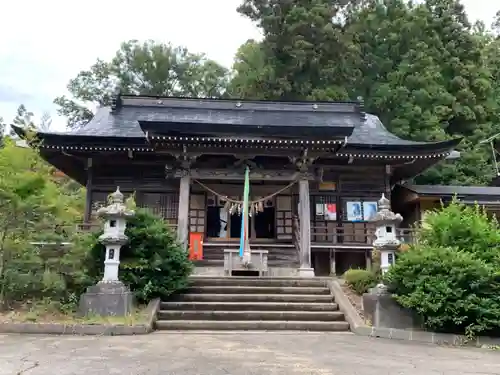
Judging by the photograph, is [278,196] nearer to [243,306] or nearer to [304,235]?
[304,235]

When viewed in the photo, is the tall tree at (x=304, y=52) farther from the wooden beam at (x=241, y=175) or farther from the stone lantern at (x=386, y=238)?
the stone lantern at (x=386, y=238)

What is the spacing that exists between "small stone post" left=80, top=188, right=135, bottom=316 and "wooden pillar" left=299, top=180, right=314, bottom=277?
4798 mm

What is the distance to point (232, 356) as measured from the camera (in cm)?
508

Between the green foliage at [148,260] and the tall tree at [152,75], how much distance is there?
28.8 meters

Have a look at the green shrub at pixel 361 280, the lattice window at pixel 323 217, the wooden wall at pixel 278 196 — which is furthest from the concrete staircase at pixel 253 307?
the wooden wall at pixel 278 196

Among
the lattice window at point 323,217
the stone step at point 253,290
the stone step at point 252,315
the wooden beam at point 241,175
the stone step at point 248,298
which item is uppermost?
the wooden beam at point 241,175

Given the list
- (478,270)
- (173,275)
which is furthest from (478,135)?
(173,275)

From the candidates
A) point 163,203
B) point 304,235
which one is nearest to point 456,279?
point 304,235

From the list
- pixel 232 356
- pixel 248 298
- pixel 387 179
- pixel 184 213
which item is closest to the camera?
pixel 232 356

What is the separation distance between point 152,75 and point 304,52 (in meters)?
15.9

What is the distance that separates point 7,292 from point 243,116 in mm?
9997

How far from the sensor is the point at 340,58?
26.1 metres

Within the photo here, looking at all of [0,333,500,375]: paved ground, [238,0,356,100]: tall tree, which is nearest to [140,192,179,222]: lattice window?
[0,333,500,375]: paved ground

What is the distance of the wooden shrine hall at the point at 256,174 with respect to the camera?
11125mm
